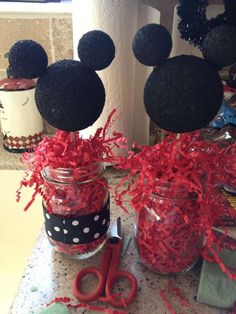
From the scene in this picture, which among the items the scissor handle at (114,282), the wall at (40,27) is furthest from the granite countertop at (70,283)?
the wall at (40,27)

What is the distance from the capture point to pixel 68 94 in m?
0.34

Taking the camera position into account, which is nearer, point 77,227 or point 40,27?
point 77,227

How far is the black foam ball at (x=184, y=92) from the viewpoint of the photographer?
311mm

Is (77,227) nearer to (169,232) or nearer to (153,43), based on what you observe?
(169,232)

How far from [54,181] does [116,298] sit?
152mm

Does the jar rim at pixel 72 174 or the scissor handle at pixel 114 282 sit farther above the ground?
the jar rim at pixel 72 174

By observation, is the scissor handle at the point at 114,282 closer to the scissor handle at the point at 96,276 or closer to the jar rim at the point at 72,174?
the scissor handle at the point at 96,276

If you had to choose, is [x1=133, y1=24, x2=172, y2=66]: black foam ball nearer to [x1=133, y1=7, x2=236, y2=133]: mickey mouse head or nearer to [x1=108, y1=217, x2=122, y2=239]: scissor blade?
[x1=133, y1=7, x2=236, y2=133]: mickey mouse head

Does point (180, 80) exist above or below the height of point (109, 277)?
above

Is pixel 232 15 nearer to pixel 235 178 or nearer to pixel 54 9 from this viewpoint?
pixel 235 178

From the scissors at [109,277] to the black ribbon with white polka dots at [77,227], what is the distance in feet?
0.10

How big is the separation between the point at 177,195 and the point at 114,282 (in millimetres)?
133

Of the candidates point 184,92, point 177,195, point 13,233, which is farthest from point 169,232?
point 13,233

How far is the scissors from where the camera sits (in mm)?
393
